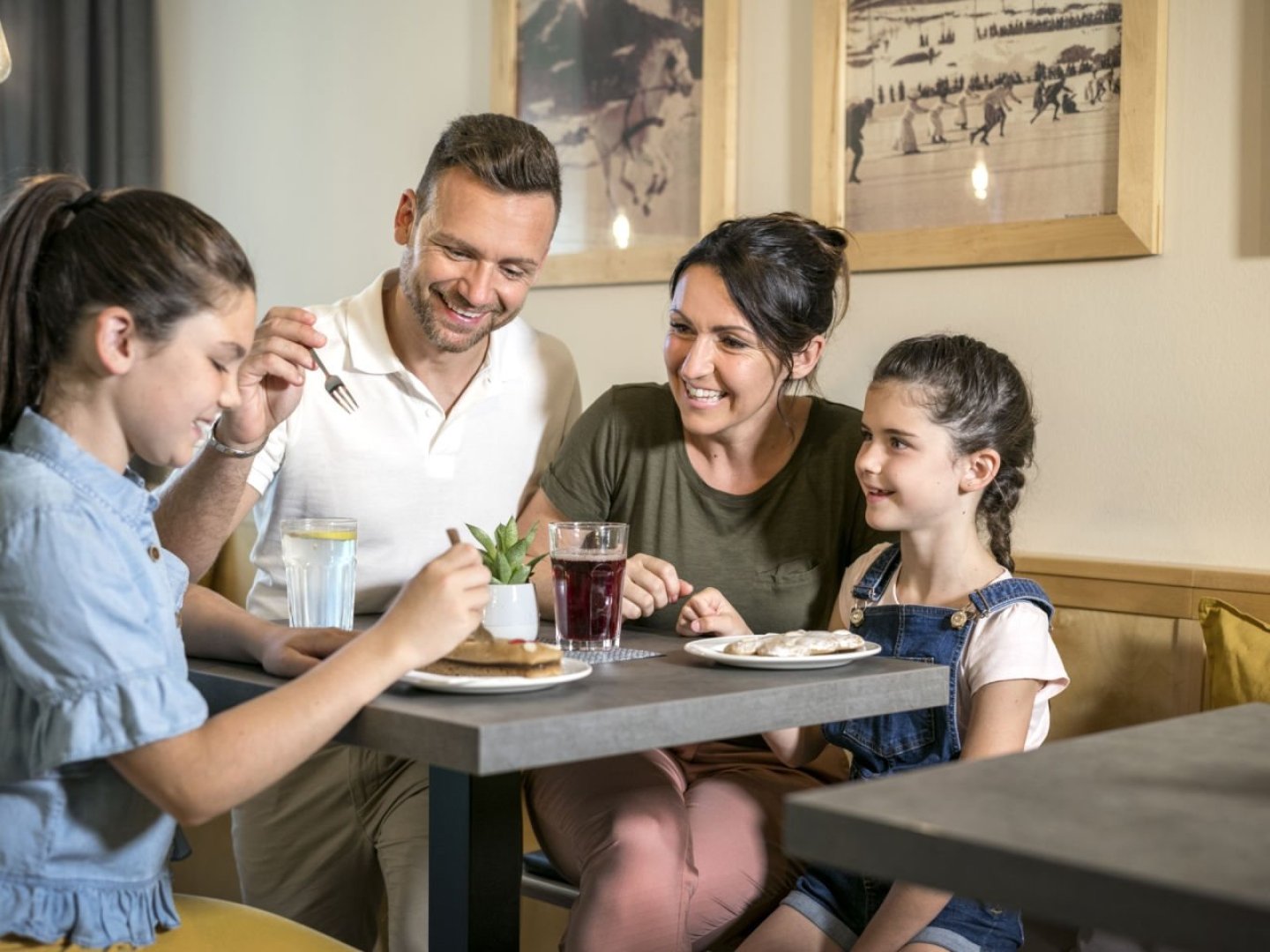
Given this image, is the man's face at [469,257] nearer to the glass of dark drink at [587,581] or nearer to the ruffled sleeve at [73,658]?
the glass of dark drink at [587,581]

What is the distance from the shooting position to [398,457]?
7.21ft

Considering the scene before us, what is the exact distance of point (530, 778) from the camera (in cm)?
199

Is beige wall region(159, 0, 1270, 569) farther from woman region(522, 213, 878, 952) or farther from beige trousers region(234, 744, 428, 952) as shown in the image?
beige trousers region(234, 744, 428, 952)

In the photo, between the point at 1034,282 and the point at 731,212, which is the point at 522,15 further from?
the point at 1034,282

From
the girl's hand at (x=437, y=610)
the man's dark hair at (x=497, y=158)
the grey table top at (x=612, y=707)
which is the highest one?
the man's dark hair at (x=497, y=158)

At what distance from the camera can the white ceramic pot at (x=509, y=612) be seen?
62.6 inches

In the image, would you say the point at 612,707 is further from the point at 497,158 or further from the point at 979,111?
the point at 979,111

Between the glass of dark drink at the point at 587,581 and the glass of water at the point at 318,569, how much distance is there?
0.24 metres

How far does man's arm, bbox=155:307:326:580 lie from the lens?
175 centimetres

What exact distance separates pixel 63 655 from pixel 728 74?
1.99 meters

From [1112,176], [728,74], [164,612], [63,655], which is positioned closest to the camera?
[63,655]

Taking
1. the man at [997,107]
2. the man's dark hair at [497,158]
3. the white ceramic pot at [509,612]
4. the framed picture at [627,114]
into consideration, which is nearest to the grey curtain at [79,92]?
the framed picture at [627,114]

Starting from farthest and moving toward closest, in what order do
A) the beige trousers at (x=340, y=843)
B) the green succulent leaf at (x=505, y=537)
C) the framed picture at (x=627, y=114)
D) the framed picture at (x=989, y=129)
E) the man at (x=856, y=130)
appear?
the framed picture at (x=627, y=114), the man at (x=856, y=130), the framed picture at (x=989, y=129), the beige trousers at (x=340, y=843), the green succulent leaf at (x=505, y=537)

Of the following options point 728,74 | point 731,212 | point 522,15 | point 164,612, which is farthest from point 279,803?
point 522,15
